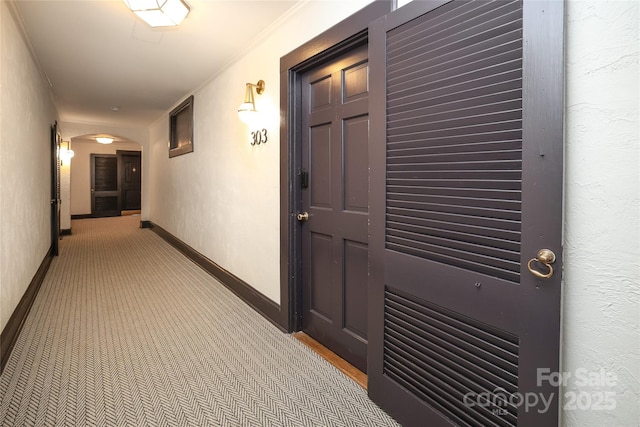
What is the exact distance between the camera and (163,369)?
6.83 ft

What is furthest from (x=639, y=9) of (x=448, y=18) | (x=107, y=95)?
(x=107, y=95)

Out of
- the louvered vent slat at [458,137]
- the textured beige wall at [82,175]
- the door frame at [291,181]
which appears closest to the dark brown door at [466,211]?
the louvered vent slat at [458,137]

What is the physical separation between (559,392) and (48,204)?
5.69 m

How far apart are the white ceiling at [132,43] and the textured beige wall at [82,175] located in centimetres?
640

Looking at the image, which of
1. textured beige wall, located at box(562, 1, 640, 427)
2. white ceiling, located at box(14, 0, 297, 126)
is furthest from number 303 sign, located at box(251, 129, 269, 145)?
textured beige wall, located at box(562, 1, 640, 427)

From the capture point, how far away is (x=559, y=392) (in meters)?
1.08

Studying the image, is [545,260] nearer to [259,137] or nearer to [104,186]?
[259,137]

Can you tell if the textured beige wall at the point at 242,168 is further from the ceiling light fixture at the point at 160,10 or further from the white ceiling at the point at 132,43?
the ceiling light fixture at the point at 160,10

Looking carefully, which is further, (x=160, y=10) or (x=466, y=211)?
(x=160, y=10)

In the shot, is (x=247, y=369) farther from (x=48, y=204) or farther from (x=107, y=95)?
(x=107, y=95)

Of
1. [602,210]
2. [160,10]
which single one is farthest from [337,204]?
[160,10]

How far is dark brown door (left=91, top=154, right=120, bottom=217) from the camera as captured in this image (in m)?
10.7

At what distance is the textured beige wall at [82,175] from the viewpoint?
1039 cm

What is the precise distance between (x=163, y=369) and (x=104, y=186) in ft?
35.1
